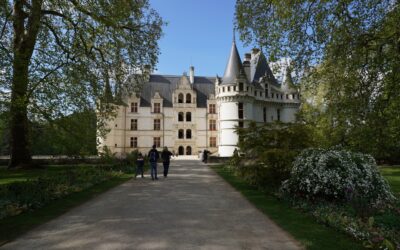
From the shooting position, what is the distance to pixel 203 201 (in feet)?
33.9

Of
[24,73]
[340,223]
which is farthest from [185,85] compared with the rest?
[340,223]

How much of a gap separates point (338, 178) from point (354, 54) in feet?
16.0

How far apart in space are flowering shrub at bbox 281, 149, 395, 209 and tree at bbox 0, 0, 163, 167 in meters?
11.3

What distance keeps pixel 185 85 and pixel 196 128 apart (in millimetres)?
6986

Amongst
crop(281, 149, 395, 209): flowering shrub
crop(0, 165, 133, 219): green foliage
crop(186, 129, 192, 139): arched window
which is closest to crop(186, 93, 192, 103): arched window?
crop(186, 129, 192, 139): arched window

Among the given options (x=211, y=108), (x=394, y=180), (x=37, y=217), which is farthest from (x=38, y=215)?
(x=211, y=108)

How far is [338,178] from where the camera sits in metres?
9.20

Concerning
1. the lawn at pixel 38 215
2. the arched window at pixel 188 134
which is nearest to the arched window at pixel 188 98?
the arched window at pixel 188 134

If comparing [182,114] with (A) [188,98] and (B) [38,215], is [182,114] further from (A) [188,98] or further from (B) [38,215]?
(B) [38,215]

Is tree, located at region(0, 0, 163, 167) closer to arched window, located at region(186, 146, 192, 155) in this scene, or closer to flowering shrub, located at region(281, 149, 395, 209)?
flowering shrub, located at region(281, 149, 395, 209)

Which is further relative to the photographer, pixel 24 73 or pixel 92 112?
pixel 92 112

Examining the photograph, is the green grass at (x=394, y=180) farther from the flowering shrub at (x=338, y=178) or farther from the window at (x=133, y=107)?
the window at (x=133, y=107)

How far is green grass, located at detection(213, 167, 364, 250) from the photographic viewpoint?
580cm

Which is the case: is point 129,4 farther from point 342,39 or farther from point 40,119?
point 342,39
